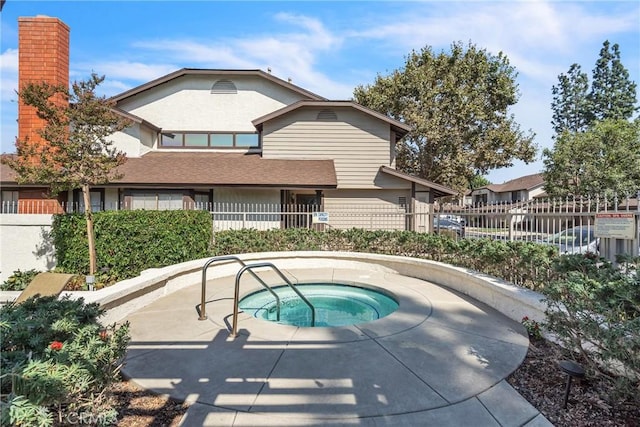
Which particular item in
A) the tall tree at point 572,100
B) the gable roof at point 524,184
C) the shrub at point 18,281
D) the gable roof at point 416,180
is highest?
the tall tree at point 572,100

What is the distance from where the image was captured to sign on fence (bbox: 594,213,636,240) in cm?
428

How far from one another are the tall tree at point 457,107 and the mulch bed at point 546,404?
68.4 feet

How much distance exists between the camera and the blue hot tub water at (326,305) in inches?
257

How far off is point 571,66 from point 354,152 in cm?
5294

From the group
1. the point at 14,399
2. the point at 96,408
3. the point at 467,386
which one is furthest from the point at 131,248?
the point at 467,386

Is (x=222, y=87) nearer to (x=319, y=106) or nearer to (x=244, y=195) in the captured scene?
(x=319, y=106)

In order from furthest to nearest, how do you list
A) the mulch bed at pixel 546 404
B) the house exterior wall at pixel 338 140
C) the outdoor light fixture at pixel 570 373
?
the house exterior wall at pixel 338 140 → the outdoor light fixture at pixel 570 373 → the mulch bed at pixel 546 404

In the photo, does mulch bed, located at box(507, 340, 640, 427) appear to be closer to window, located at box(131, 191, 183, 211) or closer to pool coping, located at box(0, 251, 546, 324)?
pool coping, located at box(0, 251, 546, 324)

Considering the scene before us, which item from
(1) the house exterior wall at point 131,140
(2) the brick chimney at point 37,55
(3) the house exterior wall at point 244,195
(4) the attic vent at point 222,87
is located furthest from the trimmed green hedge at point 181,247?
(4) the attic vent at point 222,87

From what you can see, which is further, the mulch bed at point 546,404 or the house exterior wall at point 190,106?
the house exterior wall at point 190,106

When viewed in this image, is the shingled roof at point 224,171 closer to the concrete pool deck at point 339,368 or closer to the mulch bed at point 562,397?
the concrete pool deck at point 339,368

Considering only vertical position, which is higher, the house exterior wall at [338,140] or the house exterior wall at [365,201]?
the house exterior wall at [338,140]

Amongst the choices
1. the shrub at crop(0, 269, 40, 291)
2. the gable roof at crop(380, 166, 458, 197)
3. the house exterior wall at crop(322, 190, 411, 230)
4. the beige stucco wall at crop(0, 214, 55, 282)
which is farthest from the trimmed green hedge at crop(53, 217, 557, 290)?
the house exterior wall at crop(322, 190, 411, 230)

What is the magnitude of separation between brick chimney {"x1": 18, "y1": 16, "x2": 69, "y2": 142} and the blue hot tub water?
35.1 ft
